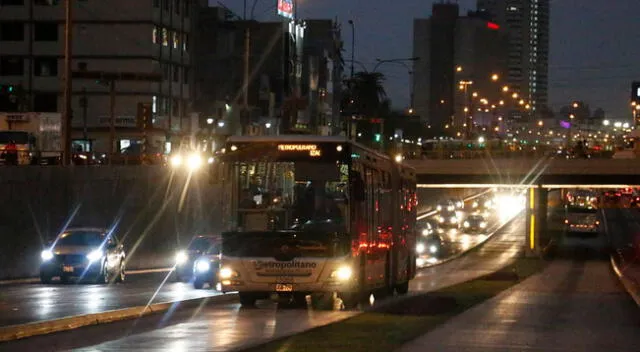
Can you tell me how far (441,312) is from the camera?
26.2 m

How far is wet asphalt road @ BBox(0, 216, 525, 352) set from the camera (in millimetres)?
17266

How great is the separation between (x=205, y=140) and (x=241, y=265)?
50.3m

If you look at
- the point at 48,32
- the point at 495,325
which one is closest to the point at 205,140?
the point at 48,32

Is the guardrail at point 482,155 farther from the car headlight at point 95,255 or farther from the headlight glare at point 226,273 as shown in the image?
the headlight glare at point 226,273

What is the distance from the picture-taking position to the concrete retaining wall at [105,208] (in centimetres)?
3941

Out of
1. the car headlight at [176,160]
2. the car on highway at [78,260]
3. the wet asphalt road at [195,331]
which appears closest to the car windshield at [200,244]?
the car on highway at [78,260]

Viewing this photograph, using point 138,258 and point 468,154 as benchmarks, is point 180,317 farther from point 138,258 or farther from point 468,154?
point 468,154

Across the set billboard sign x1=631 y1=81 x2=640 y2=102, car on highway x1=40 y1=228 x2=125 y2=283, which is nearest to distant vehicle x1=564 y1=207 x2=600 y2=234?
billboard sign x1=631 y1=81 x2=640 y2=102

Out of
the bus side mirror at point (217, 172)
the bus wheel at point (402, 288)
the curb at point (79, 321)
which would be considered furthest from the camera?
the bus wheel at point (402, 288)

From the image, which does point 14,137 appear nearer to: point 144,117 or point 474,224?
point 144,117

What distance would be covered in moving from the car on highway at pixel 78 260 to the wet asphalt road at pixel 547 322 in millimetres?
12370

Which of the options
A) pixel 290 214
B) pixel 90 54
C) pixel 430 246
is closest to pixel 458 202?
pixel 430 246

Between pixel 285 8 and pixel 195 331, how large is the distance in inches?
3424

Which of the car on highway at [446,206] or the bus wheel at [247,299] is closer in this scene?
the bus wheel at [247,299]
